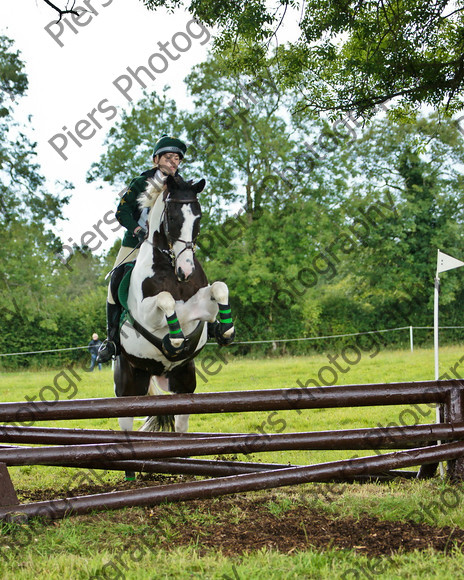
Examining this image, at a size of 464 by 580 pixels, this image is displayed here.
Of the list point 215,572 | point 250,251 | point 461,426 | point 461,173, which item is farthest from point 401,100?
point 461,173

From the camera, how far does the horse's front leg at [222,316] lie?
417 cm

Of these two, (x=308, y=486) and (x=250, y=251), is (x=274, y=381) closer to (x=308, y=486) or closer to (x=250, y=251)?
(x=308, y=486)

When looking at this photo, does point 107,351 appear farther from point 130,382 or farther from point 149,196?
point 149,196

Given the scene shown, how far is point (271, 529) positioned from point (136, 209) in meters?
2.70

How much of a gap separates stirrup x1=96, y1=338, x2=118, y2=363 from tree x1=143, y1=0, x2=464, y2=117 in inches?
137

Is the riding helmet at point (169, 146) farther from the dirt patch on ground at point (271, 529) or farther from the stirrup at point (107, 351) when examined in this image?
the dirt patch on ground at point (271, 529)

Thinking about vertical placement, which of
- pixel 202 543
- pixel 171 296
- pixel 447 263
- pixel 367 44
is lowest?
pixel 202 543

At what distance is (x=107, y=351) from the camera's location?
474cm

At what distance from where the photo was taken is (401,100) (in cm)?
668

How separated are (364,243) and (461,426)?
20.5 m

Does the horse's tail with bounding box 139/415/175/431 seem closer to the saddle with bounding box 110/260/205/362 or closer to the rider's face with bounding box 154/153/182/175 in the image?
the saddle with bounding box 110/260/205/362

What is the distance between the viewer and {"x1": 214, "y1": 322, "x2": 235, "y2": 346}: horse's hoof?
14.0 ft

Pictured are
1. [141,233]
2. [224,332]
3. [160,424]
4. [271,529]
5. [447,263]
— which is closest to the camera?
[271,529]

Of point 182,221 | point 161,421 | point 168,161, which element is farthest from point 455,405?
point 168,161
